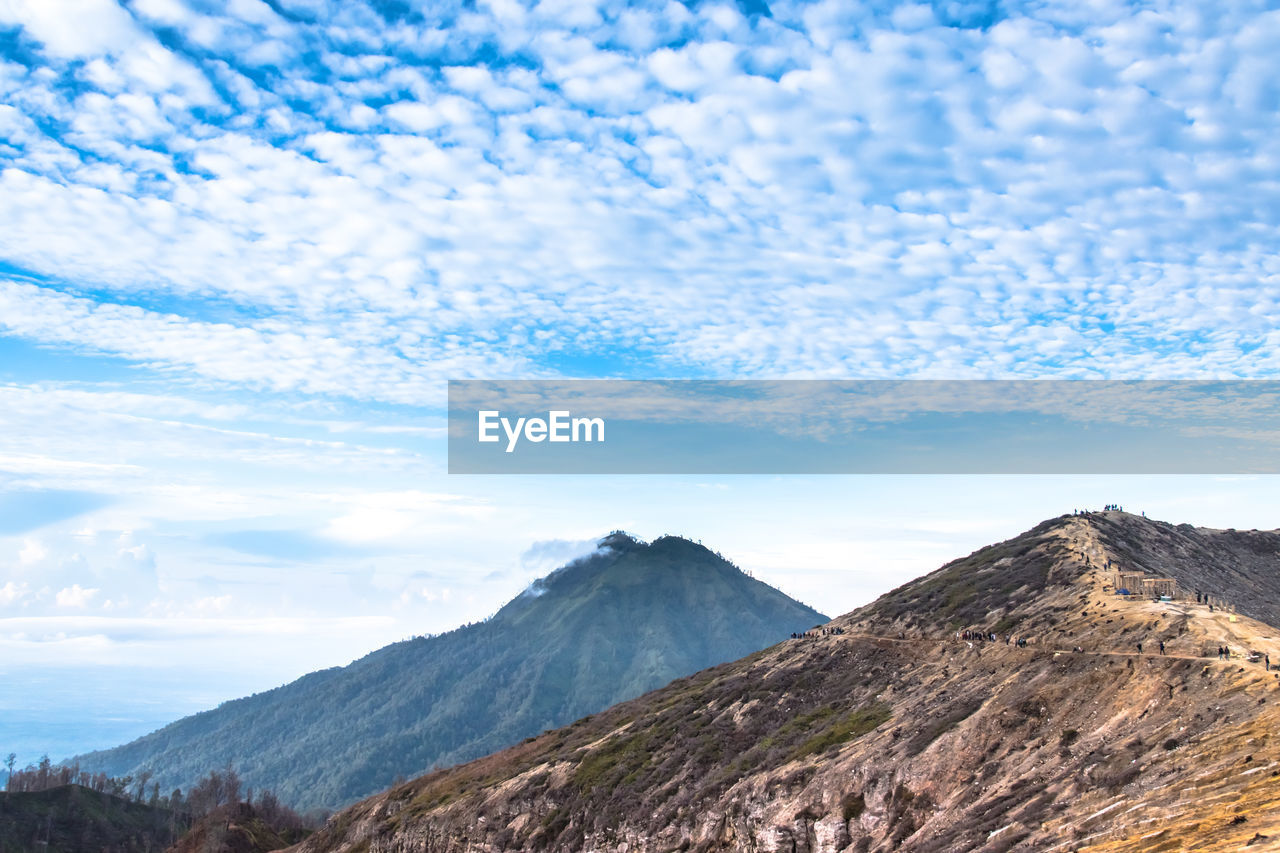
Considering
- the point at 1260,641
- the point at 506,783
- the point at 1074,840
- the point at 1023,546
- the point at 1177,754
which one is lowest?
the point at 506,783

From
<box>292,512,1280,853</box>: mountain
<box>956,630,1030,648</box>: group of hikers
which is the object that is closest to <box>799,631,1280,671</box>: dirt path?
<box>956,630,1030,648</box>: group of hikers

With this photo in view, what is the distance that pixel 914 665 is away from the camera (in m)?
107

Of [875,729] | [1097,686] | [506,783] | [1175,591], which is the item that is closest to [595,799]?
[506,783]

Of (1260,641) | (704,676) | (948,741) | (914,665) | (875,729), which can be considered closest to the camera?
(1260,641)

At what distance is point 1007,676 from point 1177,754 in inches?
1199

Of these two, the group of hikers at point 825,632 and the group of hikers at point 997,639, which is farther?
the group of hikers at point 825,632

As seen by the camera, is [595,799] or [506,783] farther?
[506,783]

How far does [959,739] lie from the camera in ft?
248

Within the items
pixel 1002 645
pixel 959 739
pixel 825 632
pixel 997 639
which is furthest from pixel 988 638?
pixel 825 632

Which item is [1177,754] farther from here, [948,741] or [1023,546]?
[1023,546]

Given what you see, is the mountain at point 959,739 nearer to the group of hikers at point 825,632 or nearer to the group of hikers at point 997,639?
the group of hikers at point 997,639

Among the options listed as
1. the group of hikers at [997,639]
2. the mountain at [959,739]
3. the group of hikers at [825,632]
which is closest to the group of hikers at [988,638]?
the group of hikers at [997,639]

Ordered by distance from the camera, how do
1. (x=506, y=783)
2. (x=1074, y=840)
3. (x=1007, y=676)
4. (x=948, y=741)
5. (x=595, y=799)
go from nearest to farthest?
1. (x=1074, y=840)
2. (x=948, y=741)
3. (x=1007, y=676)
4. (x=595, y=799)
5. (x=506, y=783)

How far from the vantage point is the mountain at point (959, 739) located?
5334cm
